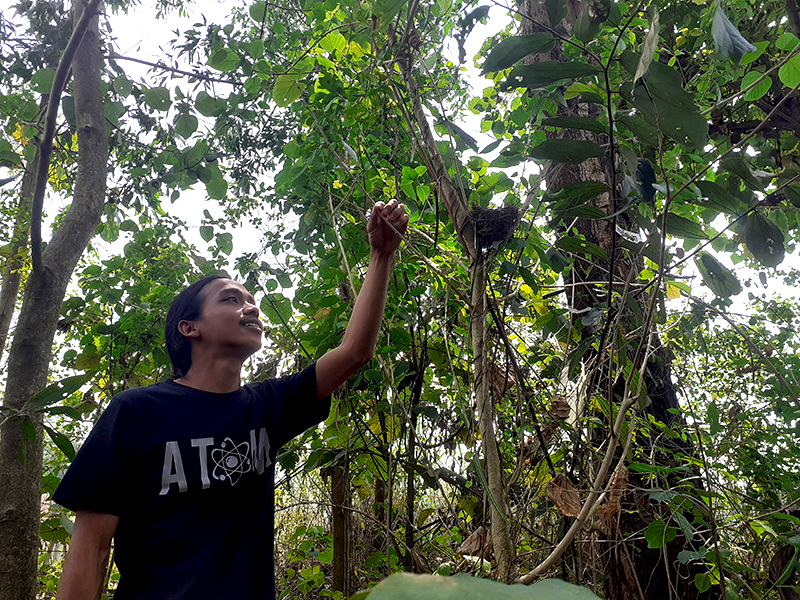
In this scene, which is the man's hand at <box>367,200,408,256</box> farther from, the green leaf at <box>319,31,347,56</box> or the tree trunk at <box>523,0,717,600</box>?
the green leaf at <box>319,31,347,56</box>

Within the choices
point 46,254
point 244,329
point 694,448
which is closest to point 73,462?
point 244,329

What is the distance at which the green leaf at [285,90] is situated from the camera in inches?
64.8

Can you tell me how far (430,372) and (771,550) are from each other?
1.50 meters

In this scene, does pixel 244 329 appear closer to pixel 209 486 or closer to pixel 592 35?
pixel 209 486

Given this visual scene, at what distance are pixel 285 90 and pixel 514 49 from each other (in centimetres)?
102

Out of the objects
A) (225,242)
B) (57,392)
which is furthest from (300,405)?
(225,242)

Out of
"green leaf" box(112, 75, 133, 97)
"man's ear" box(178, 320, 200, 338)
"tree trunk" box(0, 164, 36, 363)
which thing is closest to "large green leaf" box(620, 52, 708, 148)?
"man's ear" box(178, 320, 200, 338)

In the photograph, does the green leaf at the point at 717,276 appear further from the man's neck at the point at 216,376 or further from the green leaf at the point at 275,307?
the green leaf at the point at 275,307

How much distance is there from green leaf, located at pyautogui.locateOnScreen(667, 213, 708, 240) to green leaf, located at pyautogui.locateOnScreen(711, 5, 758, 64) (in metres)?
0.37

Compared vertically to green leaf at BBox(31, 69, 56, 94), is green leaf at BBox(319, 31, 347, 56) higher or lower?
lower

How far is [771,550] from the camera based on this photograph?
2.09m

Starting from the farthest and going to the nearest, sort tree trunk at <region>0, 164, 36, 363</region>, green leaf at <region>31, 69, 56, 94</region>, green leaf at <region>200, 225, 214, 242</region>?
tree trunk at <region>0, 164, 36, 363</region>
green leaf at <region>200, 225, 214, 242</region>
green leaf at <region>31, 69, 56, 94</region>

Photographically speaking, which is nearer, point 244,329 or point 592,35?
point 592,35

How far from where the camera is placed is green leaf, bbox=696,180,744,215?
3.24ft
